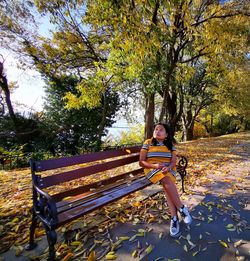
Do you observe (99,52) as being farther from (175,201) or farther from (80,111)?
(175,201)

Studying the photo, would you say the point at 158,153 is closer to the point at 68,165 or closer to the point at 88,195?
the point at 88,195

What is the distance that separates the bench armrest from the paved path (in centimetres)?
50

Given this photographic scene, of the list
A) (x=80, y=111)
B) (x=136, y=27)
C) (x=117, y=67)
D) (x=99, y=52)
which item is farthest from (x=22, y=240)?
(x=80, y=111)

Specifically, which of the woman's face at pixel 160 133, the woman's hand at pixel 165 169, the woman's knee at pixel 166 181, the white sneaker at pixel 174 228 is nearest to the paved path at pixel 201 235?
the white sneaker at pixel 174 228

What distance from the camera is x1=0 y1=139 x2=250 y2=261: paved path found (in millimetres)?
2328

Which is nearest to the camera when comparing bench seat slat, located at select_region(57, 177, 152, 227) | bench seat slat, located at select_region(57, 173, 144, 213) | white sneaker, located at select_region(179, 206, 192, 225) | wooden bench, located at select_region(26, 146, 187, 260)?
wooden bench, located at select_region(26, 146, 187, 260)

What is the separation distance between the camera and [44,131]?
1389 cm

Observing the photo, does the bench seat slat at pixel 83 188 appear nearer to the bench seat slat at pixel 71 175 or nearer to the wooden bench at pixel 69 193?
the wooden bench at pixel 69 193

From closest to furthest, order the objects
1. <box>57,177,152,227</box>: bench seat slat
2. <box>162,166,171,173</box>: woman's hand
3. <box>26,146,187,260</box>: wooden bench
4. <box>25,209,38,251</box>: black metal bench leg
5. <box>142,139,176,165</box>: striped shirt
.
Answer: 1. <box>26,146,187,260</box>: wooden bench
2. <box>57,177,152,227</box>: bench seat slat
3. <box>25,209,38,251</box>: black metal bench leg
4. <box>162,166,171,173</box>: woman's hand
5. <box>142,139,176,165</box>: striped shirt

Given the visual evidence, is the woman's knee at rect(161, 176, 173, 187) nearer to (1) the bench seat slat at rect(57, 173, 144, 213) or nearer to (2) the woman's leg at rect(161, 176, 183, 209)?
(2) the woman's leg at rect(161, 176, 183, 209)

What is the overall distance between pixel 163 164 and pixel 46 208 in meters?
1.74

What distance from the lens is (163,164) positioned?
321 centimetres

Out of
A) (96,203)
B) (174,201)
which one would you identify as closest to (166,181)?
(174,201)

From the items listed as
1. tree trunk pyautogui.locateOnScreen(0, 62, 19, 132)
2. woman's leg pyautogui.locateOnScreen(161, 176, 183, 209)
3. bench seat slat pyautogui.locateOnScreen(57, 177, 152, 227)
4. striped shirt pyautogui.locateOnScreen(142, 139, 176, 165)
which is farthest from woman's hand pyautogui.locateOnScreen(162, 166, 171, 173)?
tree trunk pyautogui.locateOnScreen(0, 62, 19, 132)
